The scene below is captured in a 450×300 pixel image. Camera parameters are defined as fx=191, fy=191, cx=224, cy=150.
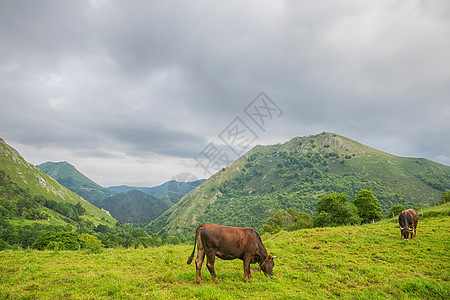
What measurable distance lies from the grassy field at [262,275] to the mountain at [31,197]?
133904mm

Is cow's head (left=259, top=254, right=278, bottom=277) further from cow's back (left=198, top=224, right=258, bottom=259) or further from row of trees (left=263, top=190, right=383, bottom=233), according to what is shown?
row of trees (left=263, top=190, right=383, bottom=233)

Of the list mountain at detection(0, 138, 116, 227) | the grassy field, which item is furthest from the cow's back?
mountain at detection(0, 138, 116, 227)

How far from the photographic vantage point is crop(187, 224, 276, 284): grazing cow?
340 inches

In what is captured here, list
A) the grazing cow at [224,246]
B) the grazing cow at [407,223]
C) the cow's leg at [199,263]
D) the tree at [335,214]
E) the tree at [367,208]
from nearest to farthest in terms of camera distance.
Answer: the cow's leg at [199,263] < the grazing cow at [224,246] < the grazing cow at [407,223] < the tree at [335,214] < the tree at [367,208]

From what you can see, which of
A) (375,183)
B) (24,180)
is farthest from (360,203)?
(24,180)

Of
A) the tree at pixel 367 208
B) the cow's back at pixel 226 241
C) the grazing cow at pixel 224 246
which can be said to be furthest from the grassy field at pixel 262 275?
the tree at pixel 367 208

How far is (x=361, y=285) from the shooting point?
9.00 meters

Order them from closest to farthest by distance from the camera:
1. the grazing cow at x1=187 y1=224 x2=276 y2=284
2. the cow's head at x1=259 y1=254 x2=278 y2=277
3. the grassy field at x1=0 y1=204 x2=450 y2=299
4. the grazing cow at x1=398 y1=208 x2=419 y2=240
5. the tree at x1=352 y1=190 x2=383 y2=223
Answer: the grassy field at x1=0 y1=204 x2=450 y2=299, the grazing cow at x1=187 y1=224 x2=276 y2=284, the cow's head at x1=259 y1=254 x2=278 y2=277, the grazing cow at x1=398 y1=208 x2=419 y2=240, the tree at x1=352 y1=190 x2=383 y2=223

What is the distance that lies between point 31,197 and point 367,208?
199159 mm

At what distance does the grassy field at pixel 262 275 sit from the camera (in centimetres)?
738

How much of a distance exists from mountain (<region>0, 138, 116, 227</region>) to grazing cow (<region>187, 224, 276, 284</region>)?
459 feet

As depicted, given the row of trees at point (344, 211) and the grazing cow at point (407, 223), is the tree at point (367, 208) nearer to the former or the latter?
the row of trees at point (344, 211)

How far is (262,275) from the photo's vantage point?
393 inches

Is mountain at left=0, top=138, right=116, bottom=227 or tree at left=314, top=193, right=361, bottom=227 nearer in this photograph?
tree at left=314, top=193, right=361, bottom=227
